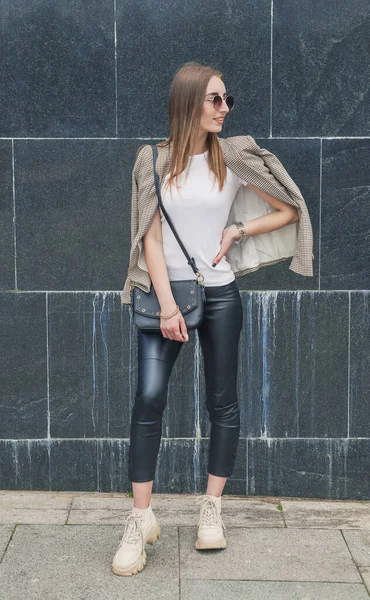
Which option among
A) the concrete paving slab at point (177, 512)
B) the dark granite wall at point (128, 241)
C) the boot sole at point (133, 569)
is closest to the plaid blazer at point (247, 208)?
the dark granite wall at point (128, 241)

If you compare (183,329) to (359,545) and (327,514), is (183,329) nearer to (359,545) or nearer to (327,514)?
(359,545)

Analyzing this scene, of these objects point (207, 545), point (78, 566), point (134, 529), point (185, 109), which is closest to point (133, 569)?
point (134, 529)

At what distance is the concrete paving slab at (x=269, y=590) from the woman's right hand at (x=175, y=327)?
38.5 inches

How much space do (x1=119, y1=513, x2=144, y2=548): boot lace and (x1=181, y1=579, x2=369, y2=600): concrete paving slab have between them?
0.25m

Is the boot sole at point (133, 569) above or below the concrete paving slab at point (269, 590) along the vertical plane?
above

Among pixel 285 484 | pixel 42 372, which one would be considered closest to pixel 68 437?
pixel 42 372

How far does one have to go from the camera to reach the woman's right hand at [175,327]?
3.46 m

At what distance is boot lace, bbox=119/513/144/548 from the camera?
3.57m

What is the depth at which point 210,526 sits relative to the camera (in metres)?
3.78

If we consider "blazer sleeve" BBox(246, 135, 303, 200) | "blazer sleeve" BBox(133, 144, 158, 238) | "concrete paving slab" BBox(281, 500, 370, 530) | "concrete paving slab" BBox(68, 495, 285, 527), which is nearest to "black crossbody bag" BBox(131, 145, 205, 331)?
"blazer sleeve" BBox(133, 144, 158, 238)

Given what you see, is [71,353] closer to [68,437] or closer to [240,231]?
[68,437]

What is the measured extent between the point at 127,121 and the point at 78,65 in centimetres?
37

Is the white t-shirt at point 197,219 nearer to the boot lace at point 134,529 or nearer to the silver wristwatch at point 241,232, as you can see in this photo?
the silver wristwatch at point 241,232

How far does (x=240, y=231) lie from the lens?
3648 millimetres
